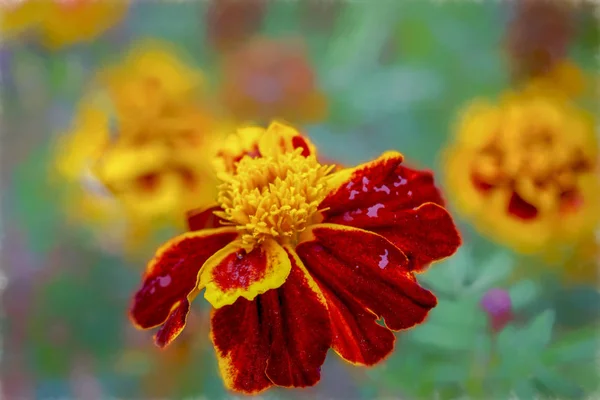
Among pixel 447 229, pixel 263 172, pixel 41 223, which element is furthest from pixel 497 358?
pixel 41 223

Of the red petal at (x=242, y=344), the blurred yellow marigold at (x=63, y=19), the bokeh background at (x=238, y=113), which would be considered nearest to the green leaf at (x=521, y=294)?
the bokeh background at (x=238, y=113)

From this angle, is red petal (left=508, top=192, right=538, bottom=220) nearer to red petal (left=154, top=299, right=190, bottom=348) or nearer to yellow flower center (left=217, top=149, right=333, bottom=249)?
yellow flower center (left=217, top=149, right=333, bottom=249)

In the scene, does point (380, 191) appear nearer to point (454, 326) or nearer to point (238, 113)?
point (454, 326)

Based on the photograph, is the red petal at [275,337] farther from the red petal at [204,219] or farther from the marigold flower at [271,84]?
the marigold flower at [271,84]

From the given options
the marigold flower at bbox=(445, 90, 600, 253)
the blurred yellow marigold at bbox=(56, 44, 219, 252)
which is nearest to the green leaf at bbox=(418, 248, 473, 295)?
the marigold flower at bbox=(445, 90, 600, 253)

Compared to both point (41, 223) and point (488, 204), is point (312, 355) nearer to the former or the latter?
point (488, 204)
